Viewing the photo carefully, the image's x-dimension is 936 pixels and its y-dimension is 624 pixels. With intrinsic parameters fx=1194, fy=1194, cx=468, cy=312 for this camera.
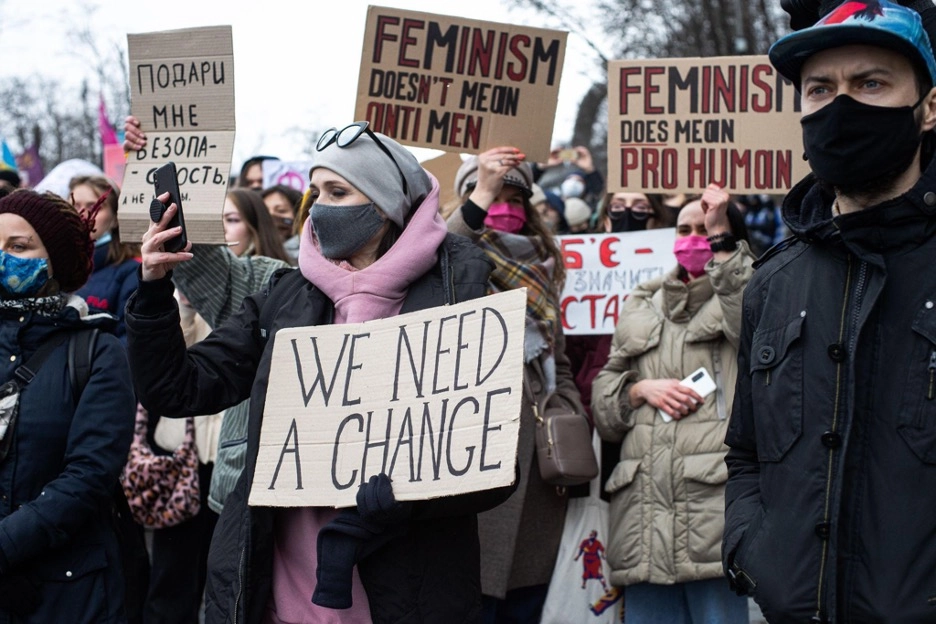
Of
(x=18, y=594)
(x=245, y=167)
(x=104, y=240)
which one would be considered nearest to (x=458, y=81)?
(x=104, y=240)

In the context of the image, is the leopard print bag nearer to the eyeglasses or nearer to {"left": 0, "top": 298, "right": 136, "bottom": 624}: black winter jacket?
{"left": 0, "top": 298, "right": 136, "bottom": 624}: black winter jacket

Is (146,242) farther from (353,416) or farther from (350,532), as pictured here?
(350,532)

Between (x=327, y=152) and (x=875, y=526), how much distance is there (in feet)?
6.05

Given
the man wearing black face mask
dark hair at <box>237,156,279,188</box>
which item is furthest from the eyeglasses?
dark hair at <box>237,156,279,188</box>

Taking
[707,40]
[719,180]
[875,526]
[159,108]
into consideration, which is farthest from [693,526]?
[707,40]

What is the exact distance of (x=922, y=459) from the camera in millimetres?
2365

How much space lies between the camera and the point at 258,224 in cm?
592

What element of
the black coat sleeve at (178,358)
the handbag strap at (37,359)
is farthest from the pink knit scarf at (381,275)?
the handbag strap at (37,359)

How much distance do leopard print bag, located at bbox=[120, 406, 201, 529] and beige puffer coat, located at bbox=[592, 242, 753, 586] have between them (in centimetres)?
198

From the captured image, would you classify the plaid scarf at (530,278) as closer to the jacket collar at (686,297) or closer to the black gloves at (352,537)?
the jacket collar at (686,297)

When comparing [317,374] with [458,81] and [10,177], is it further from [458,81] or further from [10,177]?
[10,177]

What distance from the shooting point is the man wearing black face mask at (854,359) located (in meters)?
2.39

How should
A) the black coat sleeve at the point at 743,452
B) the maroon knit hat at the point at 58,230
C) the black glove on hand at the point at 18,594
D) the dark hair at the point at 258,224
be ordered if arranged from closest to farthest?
1. the black coat sleeve at the point at 743,452
2. the black glove on hand at the point at 18,594
3. the maroon knit hat at the point at 58,230
4. the dark hair at the point at 258,224

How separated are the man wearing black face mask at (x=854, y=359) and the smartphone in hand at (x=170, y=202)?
1.59m
